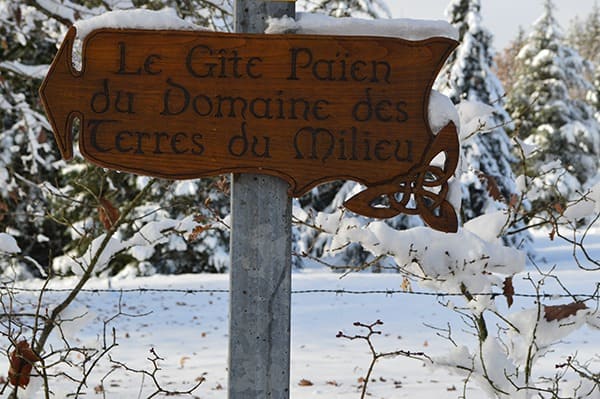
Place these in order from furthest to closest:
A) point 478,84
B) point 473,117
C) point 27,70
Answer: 1. point 478,84
2. point 27,70
3. point 473,117

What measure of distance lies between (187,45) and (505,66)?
37.5m

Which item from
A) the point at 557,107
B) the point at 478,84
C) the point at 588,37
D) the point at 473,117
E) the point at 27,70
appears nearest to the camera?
the point at 473,117

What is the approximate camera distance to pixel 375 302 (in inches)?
309

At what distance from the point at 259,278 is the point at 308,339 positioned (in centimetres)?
446

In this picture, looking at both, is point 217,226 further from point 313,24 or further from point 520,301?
point 520,301

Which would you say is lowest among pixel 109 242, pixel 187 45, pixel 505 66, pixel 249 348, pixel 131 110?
pixel 249 348

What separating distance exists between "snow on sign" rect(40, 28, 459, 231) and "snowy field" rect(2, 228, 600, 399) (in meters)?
1.22

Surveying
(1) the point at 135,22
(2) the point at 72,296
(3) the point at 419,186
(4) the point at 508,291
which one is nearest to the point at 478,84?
(4) the point at 508,291

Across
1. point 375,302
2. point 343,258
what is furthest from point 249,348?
point 343,258

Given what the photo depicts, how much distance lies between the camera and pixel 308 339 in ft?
20.8

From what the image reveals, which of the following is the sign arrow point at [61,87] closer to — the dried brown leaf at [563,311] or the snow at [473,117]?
the snow at [473,117]

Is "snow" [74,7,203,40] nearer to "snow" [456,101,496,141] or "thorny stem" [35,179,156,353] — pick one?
"thorny stem" [35,179,156,353]

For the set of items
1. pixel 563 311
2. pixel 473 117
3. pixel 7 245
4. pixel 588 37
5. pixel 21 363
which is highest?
pixel 588 37

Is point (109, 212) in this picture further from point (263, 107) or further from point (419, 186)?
point (419, 186)
